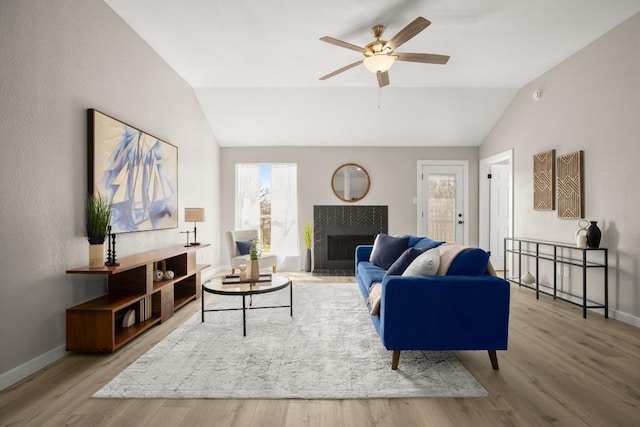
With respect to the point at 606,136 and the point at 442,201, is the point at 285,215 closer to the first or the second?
the point at 442,201

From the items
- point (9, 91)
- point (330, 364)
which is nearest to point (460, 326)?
point (330, 364)

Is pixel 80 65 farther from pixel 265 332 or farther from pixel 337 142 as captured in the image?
pixel 337 142

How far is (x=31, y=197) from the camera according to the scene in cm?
241

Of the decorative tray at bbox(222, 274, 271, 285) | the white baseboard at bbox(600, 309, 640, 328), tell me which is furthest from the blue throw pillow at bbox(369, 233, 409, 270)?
the white baseboard at bbox(600, 309, 640, 328)

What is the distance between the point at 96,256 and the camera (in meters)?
2.86

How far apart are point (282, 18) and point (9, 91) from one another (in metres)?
2.28

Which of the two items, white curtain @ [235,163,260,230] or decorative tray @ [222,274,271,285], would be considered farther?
white curtain @ [235,163,260,230]

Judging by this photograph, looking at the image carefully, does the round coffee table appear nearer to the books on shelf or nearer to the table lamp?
the books on shelf

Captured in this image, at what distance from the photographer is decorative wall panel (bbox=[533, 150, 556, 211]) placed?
15.1 ft

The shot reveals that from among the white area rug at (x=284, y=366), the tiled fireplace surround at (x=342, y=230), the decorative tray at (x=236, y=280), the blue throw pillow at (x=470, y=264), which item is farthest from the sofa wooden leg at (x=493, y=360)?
the tiled fireplace surround at (x=342, y=230)

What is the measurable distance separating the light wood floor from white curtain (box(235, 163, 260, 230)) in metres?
4.22

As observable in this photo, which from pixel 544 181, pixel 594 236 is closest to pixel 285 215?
pixel 544 181

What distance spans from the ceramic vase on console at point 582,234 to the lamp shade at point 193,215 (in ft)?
14.9

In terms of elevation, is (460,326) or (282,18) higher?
(282,18)
